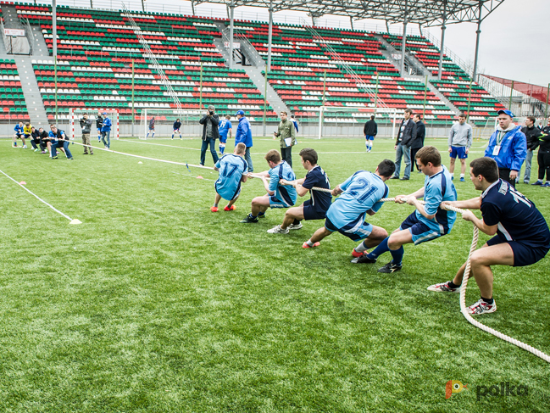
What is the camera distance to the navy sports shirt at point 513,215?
3598 millimetres

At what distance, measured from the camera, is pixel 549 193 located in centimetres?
1043

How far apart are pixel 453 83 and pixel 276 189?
42993mm

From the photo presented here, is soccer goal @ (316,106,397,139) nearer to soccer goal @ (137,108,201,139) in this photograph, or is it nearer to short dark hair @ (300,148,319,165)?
soccer goal @ (137,108,201,139)

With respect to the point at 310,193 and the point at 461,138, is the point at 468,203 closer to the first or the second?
the point at 310,193

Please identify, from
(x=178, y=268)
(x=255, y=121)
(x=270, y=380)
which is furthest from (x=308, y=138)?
(x=270, y=380)

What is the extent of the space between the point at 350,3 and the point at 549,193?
31908mm

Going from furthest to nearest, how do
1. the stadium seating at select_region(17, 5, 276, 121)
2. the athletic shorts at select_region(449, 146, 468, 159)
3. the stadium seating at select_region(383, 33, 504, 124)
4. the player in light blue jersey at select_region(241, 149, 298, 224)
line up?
1. the stadium seating at select_region(383, 33, 504, 124)
2. the stadium seating at select_region(17, 5, 276, 121)
3. the athletic shorts at select_region(449, 146, 468, 159)
4. the player in light blue jersey at select_region(241, 149, 298, 224)

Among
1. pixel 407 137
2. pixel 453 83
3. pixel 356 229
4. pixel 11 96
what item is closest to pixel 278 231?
pixel 356 229

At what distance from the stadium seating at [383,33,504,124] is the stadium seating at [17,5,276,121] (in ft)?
64.0

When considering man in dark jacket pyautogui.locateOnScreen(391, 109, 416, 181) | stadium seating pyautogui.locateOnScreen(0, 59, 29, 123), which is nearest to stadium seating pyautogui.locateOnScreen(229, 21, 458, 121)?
stadium seating pyautogui.locateOnScreen(0, 59, 29, 123)

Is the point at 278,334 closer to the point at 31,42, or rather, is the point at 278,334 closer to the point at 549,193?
the point at 549,193

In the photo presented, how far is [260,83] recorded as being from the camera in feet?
116

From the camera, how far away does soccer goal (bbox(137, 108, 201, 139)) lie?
1050 inches

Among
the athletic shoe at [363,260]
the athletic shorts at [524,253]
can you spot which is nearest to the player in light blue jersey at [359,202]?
the athletic shoe at [363,260]
